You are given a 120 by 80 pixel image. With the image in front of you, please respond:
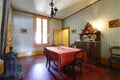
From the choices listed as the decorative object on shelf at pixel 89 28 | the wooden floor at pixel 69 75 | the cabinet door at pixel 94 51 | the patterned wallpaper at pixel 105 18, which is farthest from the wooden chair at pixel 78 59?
the decorative object on shelf at pixel 89 28

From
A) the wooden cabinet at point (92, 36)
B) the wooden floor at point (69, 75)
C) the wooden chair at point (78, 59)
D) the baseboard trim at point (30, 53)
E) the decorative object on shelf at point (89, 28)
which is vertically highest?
the decorative object on shelf at point (89, 28)

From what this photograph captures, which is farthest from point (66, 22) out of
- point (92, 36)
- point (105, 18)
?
point (105, 18)

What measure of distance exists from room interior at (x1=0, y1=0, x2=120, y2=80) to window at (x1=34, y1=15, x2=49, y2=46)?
25 cm

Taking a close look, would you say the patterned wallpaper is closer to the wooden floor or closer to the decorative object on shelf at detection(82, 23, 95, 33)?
the decorative object on shelf at detection(82, 23, 95, 33)

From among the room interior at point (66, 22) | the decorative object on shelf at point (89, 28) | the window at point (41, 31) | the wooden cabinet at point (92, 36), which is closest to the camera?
the room interior at point (66, 22)

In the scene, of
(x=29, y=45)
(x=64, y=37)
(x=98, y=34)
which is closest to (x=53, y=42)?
(x=64, y=37)

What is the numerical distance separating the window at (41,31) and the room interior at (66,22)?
0.25 metres

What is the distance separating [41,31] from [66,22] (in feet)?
7.16

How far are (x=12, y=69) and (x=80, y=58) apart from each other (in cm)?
213

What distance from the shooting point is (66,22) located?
705 cm

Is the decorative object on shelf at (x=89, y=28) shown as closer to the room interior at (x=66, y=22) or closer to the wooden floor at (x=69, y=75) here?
the room interior at (x=66, y=22)

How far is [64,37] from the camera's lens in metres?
7.46

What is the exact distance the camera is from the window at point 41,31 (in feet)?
20.5

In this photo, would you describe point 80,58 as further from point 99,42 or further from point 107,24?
point 107,24
